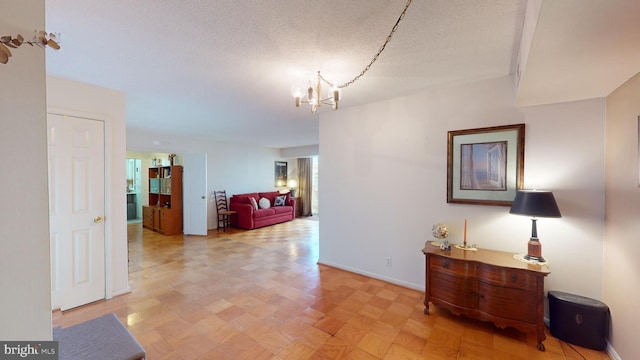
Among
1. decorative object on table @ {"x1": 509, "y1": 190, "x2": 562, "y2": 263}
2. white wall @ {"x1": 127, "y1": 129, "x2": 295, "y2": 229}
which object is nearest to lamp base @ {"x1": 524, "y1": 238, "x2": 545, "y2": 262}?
decorative object on table @ {"x1": 509, "y1": 190, "x2": 562, "y2": 263}

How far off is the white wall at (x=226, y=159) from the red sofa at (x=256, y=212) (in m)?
0.45

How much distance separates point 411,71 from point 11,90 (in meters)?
2.58

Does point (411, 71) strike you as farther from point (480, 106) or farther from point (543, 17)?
point (543, 17)

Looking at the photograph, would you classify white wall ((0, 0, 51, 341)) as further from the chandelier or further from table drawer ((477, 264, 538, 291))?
table drawer ((477, 264, 538, 291))

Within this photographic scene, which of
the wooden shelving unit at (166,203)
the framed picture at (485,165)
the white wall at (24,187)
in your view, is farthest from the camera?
the wooden shelving unit at (166,203)

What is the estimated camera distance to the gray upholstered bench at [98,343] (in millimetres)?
1303

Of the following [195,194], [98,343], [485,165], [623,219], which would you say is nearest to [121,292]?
[98,343]

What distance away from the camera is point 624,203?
6.00ft

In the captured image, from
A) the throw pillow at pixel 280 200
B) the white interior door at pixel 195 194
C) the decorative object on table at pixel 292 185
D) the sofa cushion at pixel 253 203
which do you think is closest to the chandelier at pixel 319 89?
the white interior door at pixel 195 194

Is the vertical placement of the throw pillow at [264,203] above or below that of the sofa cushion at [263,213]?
above

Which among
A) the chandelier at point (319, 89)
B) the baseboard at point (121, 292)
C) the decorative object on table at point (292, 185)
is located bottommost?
the baseboard at point (121, 292)

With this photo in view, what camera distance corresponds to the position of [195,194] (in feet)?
19.7

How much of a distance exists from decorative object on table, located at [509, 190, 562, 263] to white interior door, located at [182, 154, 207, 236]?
5822 mm

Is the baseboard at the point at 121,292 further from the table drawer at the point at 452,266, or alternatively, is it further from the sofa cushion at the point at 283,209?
the sofa cushion at the point at 283,209
